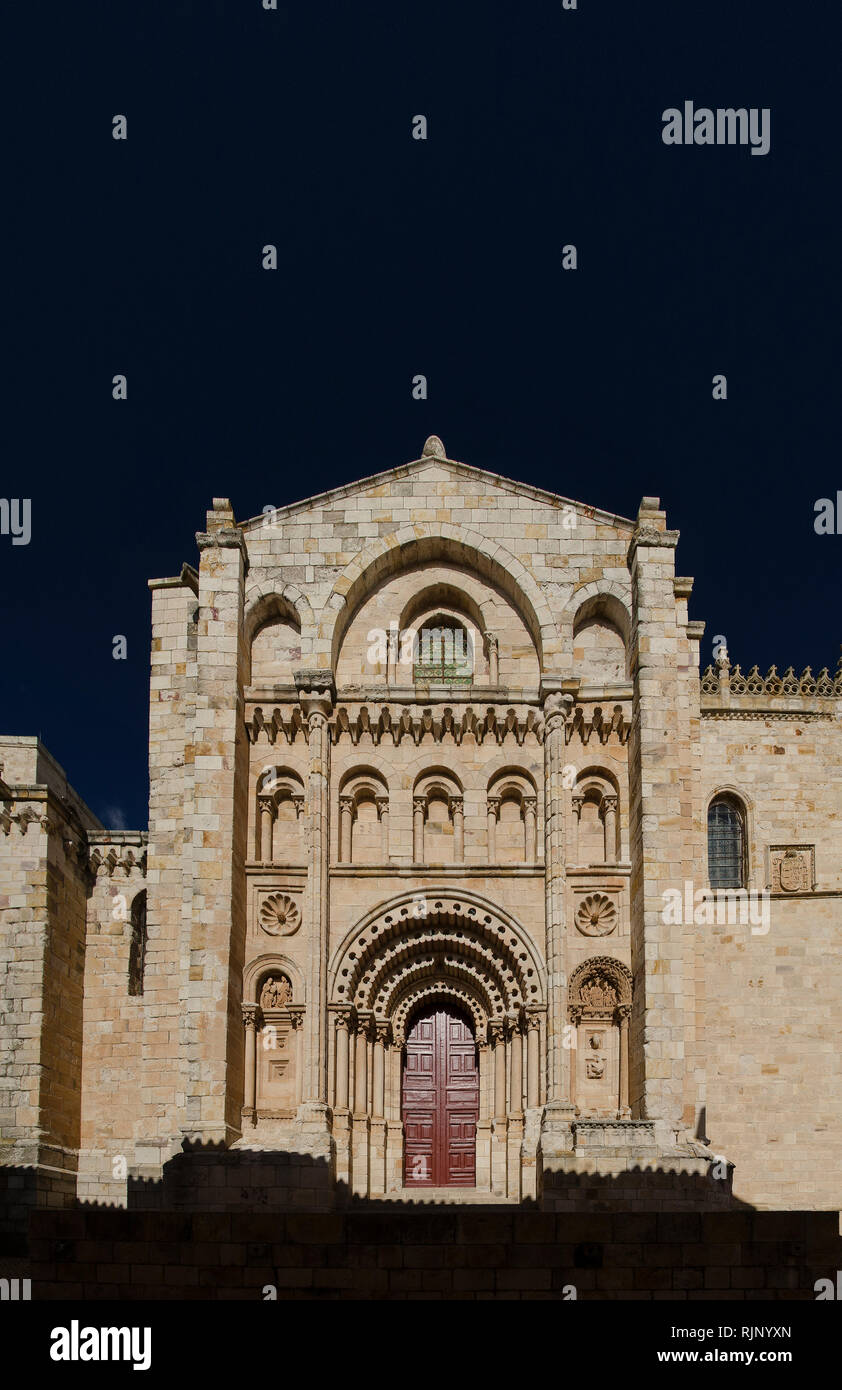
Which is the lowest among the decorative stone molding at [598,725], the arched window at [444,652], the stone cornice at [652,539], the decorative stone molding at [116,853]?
the decorative stone molding at [116,853]

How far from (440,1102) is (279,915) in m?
4.11

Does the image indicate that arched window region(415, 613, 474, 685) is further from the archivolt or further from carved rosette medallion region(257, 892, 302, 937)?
carved rosette medallion region(257, 892, 302, 937)

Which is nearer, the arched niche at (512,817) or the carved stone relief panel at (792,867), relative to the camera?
the arched niche at (512,817)

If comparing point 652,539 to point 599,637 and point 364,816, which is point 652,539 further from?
point 364,816

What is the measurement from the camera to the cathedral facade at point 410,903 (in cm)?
2058

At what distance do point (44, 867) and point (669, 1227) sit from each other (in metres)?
12.2

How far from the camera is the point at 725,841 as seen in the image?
28.6 m

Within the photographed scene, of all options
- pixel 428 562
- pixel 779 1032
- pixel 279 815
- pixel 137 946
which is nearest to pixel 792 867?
pixel 779 1032

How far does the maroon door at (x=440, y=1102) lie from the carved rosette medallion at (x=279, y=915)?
286 centimetres

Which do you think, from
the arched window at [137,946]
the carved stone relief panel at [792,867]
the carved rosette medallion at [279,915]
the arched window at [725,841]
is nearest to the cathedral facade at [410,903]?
the carved rosette medallion at [279,915]

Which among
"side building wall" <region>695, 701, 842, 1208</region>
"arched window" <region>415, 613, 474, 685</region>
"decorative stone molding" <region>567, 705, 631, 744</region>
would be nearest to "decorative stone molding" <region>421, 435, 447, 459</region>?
"arched window" <region>415, 613, 474, 685</region>

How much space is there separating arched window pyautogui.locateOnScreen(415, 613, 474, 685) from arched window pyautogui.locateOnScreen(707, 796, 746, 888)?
757cm

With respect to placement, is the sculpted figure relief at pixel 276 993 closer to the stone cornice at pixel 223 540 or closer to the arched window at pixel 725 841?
the stone cornice at pixel 223 540
